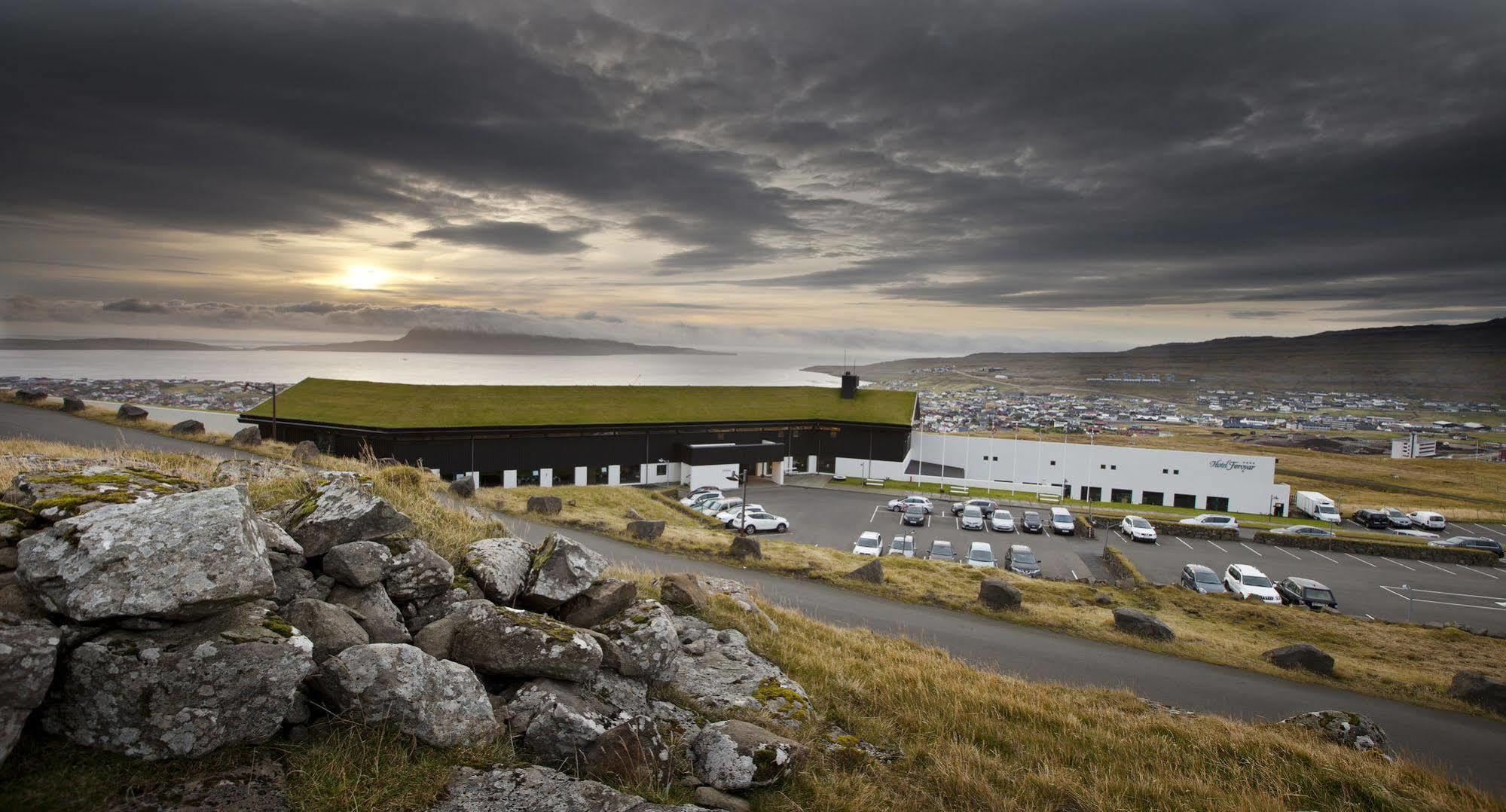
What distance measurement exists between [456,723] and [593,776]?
106 cm

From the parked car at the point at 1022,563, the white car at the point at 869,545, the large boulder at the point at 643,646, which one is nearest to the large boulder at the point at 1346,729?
the large boulder at the point at 643,646

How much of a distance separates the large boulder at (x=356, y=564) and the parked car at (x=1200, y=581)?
28622 millimetres

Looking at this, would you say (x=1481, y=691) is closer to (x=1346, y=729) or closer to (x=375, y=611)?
(x=1346, y=729)

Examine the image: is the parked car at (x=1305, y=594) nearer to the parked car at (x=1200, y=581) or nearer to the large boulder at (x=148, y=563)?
the parked car at (x=1200, y=581)

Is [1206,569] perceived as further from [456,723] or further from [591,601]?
[456,723]

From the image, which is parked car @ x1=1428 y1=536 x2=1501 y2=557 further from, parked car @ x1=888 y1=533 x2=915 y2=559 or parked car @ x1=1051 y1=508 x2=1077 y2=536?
parked car @ x1=888 y1=533 x2=915 y2=559

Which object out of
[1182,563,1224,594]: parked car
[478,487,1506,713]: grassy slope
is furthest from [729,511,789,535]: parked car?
[1182,563,1224,594]: parked car

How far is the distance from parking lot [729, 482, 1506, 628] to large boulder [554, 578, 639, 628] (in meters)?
22.8

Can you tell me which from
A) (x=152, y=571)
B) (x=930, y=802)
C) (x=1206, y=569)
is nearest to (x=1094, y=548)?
(x=1206, y=569)

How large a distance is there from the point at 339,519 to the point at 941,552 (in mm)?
26049

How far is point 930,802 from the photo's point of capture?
5.77m

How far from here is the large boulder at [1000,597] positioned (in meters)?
15.7

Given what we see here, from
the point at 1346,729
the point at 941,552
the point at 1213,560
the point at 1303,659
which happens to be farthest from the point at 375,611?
the point at 1213,560

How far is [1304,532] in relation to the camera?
39250mm
